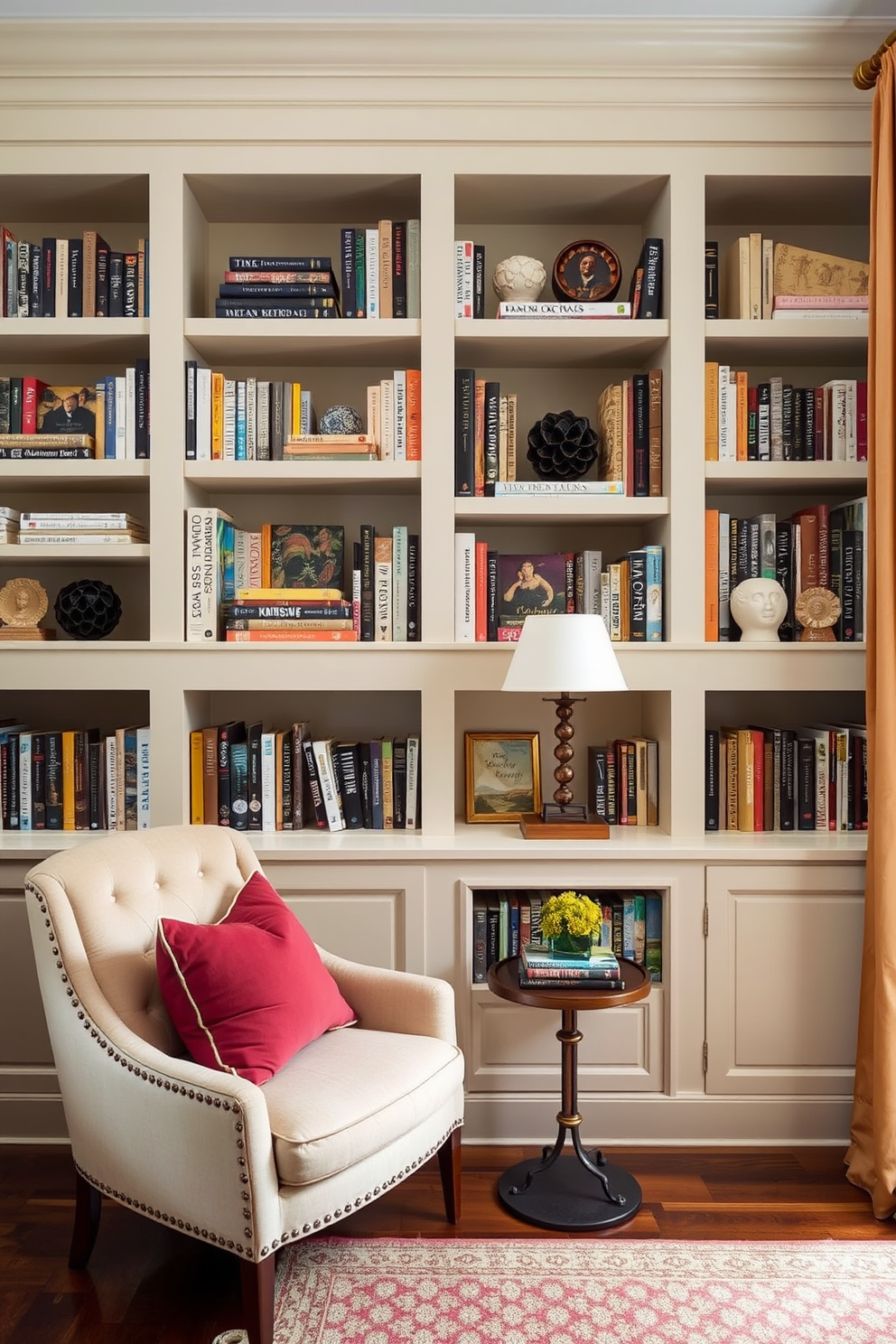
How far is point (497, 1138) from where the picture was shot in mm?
2416

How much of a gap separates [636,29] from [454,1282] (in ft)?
9.74

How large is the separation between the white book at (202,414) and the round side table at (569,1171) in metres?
1.59

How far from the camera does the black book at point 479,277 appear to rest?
2574mm

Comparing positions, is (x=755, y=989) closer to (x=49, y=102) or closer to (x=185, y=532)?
(x=185, y=532)

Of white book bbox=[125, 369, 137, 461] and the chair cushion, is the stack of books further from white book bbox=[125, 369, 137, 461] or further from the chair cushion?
the chair cushion

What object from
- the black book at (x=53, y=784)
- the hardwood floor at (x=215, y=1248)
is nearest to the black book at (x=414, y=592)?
the black book at (x=53, y=784)

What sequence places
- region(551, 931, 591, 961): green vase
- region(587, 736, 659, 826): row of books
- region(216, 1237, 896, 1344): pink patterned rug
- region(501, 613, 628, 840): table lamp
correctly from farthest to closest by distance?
region(587, 736, 659, 826): row of books, region(501, 613, 628, 840): table lamp, region(551, 931, 591, 961): green vase, region(216, 1237, 896, 1344): pink patterned rug

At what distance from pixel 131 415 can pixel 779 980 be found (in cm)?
232

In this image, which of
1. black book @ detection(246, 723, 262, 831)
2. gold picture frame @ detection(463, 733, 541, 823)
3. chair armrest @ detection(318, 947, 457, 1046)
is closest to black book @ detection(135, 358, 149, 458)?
black book @ detection(246, 723, 262, 831)

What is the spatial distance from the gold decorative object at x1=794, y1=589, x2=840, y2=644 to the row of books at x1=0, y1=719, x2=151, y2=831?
6.09ft

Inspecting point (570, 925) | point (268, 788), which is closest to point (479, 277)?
point (268, 788)

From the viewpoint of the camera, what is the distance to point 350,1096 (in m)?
1.74

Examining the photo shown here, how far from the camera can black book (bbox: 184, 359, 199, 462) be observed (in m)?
2.55

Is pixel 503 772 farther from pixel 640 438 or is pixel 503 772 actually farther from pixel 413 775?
pixel 640 438
